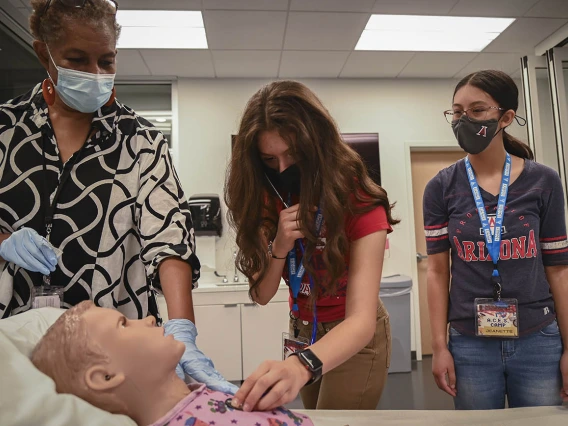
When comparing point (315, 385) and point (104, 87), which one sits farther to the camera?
point (315, 385)

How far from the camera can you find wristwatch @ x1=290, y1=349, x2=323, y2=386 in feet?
3.12

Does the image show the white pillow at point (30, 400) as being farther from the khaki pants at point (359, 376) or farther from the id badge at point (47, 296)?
the khaki pants at point (359, 376)

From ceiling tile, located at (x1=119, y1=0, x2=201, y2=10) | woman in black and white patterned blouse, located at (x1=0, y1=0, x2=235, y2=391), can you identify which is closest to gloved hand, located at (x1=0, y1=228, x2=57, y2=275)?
woman in black and white patterned blouse, located at (x1=0, y1=0, x2=235, y2=391)

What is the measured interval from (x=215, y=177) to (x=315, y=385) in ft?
10.5

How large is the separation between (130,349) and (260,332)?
300 centimetres

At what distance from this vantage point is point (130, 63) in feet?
13.4

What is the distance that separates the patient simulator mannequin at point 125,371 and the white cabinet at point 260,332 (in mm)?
2887

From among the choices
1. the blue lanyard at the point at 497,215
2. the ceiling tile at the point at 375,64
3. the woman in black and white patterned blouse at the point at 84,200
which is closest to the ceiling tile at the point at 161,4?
the ceiling tile at the point at 375,64

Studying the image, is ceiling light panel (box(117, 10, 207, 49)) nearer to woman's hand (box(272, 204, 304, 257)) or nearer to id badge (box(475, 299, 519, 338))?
woman's hand (box(272, 204, 304, 257))

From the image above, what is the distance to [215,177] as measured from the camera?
4422 mm

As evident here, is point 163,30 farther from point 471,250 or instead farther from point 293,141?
point 471,250

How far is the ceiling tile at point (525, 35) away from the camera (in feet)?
11.8

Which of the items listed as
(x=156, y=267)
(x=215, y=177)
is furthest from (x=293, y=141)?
(x=215, y=177)

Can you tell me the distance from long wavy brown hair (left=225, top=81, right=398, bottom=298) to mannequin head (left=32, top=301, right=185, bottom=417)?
50 cm
